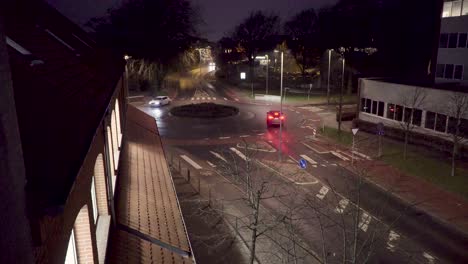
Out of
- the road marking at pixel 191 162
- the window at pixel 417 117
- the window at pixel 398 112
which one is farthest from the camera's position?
the window at pixel 398 112

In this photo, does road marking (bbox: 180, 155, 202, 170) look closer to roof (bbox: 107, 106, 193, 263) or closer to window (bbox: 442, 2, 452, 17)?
roof (bbox: 107, 106, 193, 263)

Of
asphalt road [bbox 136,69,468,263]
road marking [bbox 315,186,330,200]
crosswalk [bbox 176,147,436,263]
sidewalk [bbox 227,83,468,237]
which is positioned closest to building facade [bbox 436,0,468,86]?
asphalt road [bbox 136,69,468,263]

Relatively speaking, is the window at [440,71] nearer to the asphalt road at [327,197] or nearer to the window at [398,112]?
the window at [398,112]

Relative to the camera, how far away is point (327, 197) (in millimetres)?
17750

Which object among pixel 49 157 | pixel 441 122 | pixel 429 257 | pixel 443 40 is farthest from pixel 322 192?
pixel 443 40

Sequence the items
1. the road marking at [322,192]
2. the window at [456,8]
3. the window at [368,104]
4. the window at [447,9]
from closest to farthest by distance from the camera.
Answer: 1. the road marking at [322,192]
2. the window at [456,8]
3. the window at [447,9]
4. the window at [368,104]

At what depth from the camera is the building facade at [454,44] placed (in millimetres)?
28797

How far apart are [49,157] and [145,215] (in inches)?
256

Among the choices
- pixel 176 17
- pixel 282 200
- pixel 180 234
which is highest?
pixel 176 17

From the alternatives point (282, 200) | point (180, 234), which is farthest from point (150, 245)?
point (282, 200)

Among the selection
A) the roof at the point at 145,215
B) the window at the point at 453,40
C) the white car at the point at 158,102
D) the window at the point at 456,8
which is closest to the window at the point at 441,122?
the window at the point at 453,40

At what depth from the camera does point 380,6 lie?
56406mm

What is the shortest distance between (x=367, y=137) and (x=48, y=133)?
26.6 m

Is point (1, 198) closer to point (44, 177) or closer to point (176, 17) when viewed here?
point (44, 177)
